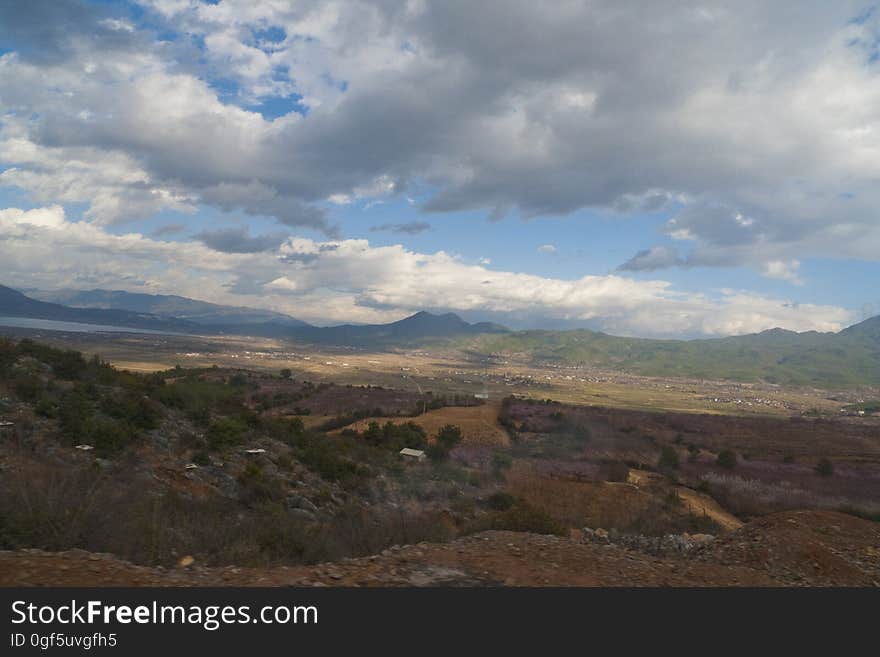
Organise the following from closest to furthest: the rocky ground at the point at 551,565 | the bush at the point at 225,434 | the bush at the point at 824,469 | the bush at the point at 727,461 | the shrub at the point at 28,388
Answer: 1. the rocky ground at the point at 551,565
2. the shrub at the point at 28,388
3. the bush at the point at 225,434
4. the bush at the point at 824,469
5. the bush at the point at 727,461

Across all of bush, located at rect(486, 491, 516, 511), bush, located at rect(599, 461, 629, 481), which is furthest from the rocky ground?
bush, located at rect(599, 461, 629, 481)

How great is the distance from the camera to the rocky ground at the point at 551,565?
20.1 feet

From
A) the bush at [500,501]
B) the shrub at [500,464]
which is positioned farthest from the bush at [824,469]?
the bush at [500,501]

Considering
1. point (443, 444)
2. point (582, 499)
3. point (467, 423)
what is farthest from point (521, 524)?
point (467, 423)

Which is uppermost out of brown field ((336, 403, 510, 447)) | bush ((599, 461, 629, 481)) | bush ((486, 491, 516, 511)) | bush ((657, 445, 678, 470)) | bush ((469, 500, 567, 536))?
bush ((469, 500, 567, 536))

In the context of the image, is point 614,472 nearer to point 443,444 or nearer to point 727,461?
point 443,444

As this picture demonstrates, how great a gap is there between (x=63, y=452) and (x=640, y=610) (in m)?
16.9

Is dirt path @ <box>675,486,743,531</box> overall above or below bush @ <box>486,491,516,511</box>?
below

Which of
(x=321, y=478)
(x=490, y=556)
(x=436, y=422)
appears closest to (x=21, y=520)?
(x=490, y=556)

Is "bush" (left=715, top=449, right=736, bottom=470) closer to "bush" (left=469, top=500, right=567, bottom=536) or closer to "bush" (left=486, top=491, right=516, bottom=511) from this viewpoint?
"bush" (left=486, top=491, right=516, bottom=511)

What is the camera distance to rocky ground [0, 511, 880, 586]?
6125 mm

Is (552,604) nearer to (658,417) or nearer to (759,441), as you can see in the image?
(759,441)

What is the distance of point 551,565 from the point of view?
8.11m

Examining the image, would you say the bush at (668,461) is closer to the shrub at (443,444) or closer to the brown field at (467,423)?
the brown field at (467,423)
